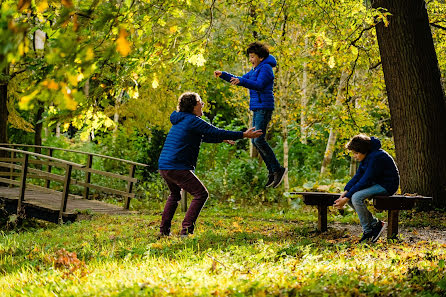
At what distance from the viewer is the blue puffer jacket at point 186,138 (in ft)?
22.8

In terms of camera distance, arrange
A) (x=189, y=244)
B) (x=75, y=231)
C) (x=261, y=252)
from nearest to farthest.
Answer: (x=261, y=252) < (x=189, y=244) < (x=75, y=231)

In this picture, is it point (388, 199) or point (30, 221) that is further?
point (30, 221)

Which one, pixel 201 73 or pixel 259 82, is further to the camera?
pixel 201 73

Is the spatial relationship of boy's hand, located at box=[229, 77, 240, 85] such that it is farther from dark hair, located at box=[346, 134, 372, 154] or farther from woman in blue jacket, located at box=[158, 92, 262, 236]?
dark hair, located at box=[346, 134, 372, 154]

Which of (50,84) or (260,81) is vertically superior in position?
(260,81)

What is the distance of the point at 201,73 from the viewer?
13.3 metres

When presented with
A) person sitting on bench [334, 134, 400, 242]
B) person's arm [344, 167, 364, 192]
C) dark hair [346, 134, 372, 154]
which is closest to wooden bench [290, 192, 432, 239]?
person sitting on bench [334, 134, 400, 242]

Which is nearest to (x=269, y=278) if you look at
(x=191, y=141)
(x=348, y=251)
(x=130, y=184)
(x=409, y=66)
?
(x=348, y=251)

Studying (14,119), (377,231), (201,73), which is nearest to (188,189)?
(377,231)

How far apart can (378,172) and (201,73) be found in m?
7.27

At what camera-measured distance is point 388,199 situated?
693cm

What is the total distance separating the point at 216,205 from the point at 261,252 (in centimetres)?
834

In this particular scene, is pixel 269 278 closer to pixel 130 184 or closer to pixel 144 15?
pixel 144 15

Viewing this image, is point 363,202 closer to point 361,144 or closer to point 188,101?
point 361,144
